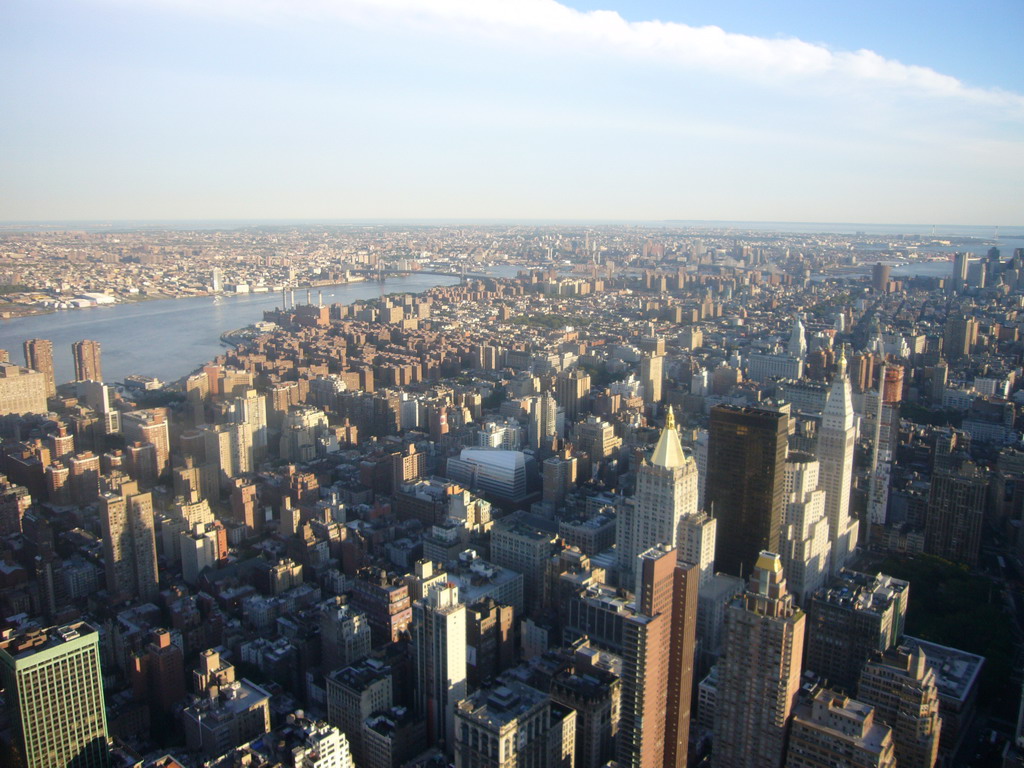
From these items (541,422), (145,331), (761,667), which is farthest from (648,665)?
(145,331)

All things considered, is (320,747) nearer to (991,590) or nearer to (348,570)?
(348,570)

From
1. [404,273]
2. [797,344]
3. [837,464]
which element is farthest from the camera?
[404,273]

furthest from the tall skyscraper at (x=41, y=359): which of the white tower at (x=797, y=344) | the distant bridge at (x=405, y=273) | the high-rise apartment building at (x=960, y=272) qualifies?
the high-rise apartment building at (x=960, y=272)

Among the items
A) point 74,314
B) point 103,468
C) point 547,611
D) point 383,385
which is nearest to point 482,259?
point 74,314

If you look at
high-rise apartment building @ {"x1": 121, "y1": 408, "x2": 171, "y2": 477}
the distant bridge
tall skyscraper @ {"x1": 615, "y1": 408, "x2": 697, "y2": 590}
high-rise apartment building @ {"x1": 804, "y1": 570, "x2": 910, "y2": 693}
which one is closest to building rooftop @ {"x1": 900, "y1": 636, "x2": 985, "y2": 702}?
high-rise apartment building @ {"x1": 804, "y1": 570, "x2": 910, "y2": 693}

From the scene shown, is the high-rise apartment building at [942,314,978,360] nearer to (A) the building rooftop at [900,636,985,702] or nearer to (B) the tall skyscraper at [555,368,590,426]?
(B) the tall skyscraper at [555,368,590,426]

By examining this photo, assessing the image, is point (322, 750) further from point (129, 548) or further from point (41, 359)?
point (41, 359)

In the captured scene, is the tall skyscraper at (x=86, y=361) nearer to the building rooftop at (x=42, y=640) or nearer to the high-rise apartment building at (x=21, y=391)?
the high-rise apartment building at (x=21, y=391)
